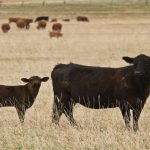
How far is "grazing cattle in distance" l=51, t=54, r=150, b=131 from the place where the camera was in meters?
8.41

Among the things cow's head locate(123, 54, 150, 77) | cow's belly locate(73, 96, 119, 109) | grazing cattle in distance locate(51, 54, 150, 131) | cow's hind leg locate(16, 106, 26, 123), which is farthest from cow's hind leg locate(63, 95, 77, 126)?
cow's head locate(123, 54, 150, 77)

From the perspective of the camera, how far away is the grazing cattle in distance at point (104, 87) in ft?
27.6

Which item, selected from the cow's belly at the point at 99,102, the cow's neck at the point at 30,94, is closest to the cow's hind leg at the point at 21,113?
the cow's neck at the point at 30,94

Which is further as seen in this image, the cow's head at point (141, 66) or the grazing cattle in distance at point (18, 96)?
the grazing cattle in distance at point (18, 96)

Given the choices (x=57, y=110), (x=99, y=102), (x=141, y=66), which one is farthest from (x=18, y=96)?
(x=141, y=66)

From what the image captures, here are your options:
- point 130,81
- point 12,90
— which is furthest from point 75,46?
point 130,81

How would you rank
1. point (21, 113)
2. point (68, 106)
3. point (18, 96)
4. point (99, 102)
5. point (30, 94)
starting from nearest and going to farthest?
point (99, 102) → point (68, 106) → point (21, 113) → point (18, 96) → point (30, 94)

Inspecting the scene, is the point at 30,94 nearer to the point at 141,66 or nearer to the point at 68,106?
the point at 68,106

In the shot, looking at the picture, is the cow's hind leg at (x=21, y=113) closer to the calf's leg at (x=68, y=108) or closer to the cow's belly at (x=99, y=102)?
the calf's leg at (x=68, y=108)

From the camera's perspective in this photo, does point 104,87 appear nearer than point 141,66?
No

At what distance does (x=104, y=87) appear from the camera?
8703 mm

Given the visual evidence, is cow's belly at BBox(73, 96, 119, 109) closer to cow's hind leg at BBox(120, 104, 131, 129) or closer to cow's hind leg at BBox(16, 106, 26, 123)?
cow's hind leg at BBox(120, 104, 131, 129)

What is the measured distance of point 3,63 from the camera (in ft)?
65.0

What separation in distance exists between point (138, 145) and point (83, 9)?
235 feet
